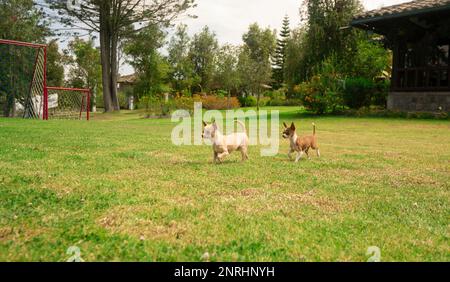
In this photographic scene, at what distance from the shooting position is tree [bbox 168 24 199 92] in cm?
5666

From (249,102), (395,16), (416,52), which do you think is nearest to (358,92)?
(416,52)

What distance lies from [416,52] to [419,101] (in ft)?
9.52

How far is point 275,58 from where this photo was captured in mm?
83188

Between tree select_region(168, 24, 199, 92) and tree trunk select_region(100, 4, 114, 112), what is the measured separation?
17.0 meters

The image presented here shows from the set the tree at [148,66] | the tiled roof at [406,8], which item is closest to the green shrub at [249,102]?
the tree at [148,66]

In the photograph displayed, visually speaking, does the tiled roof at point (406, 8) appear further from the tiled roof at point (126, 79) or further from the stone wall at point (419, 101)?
the tiled roof at point (126, 79)

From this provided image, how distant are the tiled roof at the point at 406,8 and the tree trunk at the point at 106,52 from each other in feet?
74.5

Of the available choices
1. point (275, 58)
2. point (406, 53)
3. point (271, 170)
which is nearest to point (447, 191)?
point (271, 170)

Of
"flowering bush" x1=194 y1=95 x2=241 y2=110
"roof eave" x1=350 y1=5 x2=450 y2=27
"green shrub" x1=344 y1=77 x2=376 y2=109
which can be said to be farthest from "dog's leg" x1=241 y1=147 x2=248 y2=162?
"flowering bush" x1=194 y1=95 x2=241 y2=110

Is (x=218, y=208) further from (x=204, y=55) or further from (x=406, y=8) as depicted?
(x=204, y=55)

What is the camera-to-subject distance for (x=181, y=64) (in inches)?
2249

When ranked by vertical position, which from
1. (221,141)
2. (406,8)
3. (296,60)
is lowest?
(221,141)
